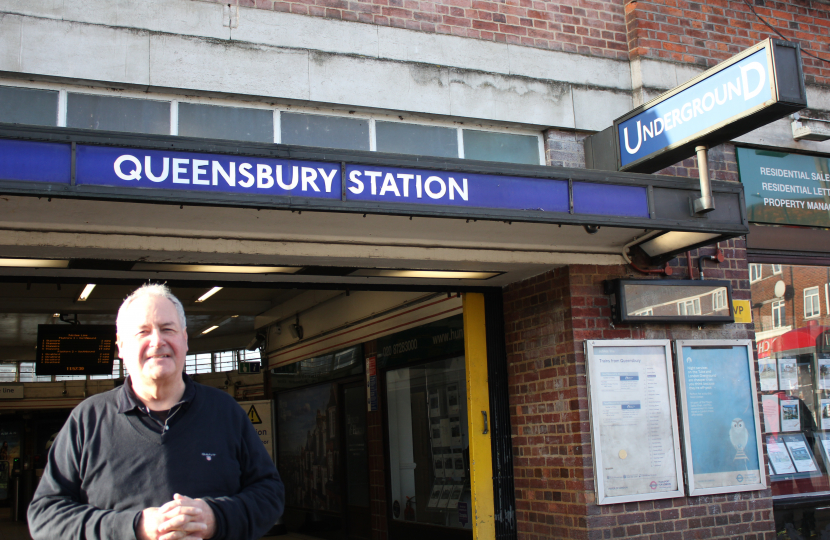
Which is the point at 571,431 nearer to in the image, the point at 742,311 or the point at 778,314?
the point at 742,311

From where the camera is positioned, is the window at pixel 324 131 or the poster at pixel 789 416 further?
the poster at pixel 789 416

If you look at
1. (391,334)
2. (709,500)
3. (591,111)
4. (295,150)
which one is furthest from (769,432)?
(295,150)

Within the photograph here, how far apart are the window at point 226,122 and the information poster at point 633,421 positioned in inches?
131

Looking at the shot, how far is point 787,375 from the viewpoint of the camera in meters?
7.61

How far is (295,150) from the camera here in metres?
4.70

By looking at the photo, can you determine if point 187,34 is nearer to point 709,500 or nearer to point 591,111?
point 591,111

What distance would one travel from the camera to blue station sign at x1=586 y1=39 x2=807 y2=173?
17.3 ft

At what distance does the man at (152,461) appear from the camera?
2.18m

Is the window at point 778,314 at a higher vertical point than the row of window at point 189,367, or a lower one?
lower

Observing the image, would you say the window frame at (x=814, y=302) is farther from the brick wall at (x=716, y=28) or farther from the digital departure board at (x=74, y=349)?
the digital departure board at (x=74, y=349)

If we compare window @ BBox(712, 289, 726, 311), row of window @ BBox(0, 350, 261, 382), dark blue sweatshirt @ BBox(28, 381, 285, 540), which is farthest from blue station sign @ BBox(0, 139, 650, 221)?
row of window @ BBox(0, 350, 261, 382)

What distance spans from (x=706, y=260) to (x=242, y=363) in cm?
971

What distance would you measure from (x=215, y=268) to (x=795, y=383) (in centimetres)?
582

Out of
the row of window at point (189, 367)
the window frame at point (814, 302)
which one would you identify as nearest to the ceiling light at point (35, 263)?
the window frame at point (814, 302)
